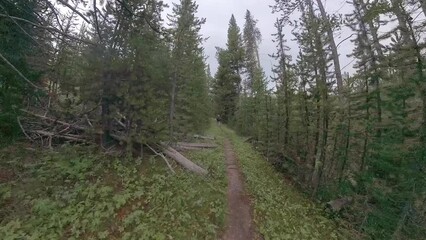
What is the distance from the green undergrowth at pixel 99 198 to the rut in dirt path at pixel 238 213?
13.3 inches

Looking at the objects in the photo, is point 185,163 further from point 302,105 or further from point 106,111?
point 302,105

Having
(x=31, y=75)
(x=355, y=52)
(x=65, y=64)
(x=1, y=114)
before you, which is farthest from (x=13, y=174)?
(x=355, y=52)

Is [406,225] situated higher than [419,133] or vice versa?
[419,133]

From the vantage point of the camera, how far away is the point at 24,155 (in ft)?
34.1

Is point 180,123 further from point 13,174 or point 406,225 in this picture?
point 406,225

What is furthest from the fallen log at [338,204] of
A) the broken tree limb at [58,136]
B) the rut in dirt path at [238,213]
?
the broken tree limb at [58,136]

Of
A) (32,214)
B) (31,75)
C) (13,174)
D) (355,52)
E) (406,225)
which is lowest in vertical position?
(406,225)

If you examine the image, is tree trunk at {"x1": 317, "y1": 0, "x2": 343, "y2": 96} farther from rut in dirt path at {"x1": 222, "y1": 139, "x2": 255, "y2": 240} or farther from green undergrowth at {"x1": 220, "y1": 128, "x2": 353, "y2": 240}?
rut in dirt path at {"x1": 222, "y1": 139, "x2": 255, "y2": 240}

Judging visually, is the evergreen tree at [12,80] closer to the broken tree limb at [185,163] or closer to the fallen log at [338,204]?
the broken tree limb at [185,163]

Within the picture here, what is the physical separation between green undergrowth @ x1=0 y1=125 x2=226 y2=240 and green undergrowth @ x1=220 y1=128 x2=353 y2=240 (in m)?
1.58

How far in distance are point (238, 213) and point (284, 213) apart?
218 cm

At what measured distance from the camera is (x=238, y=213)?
9789mm

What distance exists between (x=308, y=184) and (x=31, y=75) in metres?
13.9

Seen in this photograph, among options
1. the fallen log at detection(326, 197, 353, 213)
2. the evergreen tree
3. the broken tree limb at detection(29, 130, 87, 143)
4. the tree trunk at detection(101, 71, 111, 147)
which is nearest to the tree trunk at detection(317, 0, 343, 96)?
the fallen log at detection(326, 197, 353, 213)
